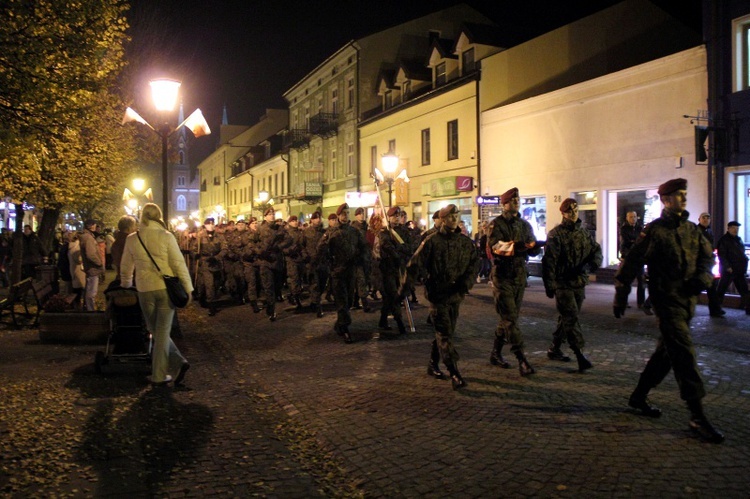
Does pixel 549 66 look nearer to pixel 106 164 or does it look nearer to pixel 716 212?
pixel 716 212

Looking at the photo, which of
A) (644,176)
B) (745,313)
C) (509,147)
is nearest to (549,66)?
(509,147)

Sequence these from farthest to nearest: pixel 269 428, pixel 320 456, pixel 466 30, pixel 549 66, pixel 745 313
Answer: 1. pixel 466 30
2. pixel 549 66
3. pixel 745 313
4. pixel 269 428
5. pixel 320 456

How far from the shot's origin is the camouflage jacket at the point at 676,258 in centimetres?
518

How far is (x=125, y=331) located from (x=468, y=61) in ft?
73.0

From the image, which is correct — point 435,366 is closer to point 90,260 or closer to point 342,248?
point 342,248

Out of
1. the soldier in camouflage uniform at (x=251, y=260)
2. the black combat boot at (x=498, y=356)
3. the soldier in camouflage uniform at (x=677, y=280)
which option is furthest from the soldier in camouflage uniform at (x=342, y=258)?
the soldier in camouflage uniform at (x=677, y=280)

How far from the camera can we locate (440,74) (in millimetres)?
28938

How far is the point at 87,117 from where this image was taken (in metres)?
12.9

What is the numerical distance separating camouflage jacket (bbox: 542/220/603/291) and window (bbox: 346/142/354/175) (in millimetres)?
30640

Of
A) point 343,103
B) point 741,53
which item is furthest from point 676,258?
point 343,103

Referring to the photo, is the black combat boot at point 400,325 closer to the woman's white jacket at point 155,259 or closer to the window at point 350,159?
the woman's white jacket at point 155,259

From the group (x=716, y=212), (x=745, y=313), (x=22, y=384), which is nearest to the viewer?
(x=22, y=384)

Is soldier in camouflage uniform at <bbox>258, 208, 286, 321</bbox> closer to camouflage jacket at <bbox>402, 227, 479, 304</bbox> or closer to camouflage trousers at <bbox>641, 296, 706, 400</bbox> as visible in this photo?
camouflage jacket at <bbox>402, 227, 479, 304</bbox>

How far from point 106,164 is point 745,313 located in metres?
15.0
